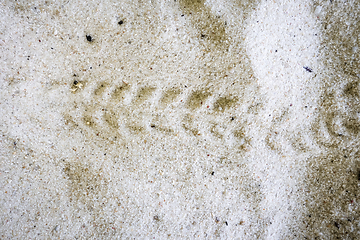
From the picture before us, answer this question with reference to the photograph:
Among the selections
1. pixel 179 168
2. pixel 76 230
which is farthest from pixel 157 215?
pixel 76 230

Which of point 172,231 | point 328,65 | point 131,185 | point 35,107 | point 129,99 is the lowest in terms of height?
point 172,231

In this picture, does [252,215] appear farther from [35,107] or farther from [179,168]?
[35,107]

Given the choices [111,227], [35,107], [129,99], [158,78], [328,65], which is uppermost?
[328,65]

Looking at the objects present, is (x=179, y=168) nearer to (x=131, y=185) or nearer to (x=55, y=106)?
(x=131, y=185)

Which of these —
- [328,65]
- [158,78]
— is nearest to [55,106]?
[158,78]

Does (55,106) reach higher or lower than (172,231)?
higher

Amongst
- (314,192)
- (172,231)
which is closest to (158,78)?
Result: (172,231)

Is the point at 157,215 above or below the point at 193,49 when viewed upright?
below
